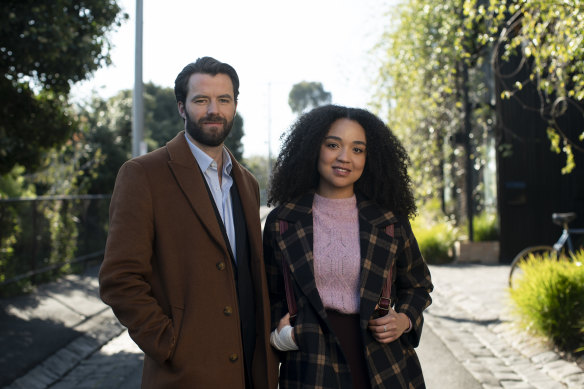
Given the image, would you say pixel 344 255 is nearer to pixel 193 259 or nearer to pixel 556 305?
pixel 193 259

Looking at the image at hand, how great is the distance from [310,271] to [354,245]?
9.5 inches

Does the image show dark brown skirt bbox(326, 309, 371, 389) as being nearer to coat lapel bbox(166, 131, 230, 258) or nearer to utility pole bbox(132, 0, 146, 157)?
coat lapel bbox(166, 131, 230, 258)

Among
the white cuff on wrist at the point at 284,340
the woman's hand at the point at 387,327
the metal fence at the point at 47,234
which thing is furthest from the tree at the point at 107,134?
the woman's hand at the point at 387,327

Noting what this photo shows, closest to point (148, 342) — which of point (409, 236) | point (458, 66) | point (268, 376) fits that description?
point (268, 376)

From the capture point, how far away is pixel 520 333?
277 inches

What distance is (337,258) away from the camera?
298 cm

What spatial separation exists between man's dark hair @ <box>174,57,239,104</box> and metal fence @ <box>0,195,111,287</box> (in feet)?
22.3

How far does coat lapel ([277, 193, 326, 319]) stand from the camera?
289 centimetres

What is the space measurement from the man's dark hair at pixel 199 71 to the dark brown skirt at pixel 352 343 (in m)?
1.06

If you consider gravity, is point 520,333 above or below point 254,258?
below

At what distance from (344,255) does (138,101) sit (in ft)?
29.2

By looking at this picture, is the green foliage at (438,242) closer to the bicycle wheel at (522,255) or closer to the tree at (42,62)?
the bicycle wheel at (522,255)

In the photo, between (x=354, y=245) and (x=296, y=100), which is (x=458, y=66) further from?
(x=296, y=100)

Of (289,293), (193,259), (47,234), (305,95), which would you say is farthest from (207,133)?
(305,95)
